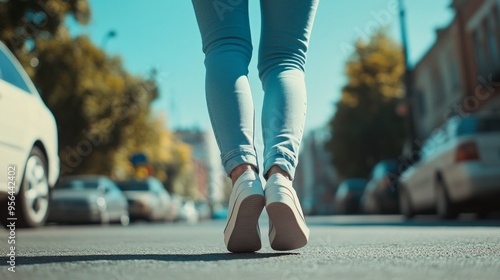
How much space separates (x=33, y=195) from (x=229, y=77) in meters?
3.99

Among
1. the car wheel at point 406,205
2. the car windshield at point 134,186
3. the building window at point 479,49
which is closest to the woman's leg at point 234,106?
the car wheel at point 406,205

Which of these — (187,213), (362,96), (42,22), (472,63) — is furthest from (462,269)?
(362,96)

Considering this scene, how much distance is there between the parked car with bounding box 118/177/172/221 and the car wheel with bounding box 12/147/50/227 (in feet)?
44.7

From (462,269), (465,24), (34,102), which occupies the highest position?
(465,24)

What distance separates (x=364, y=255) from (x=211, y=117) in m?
0.82

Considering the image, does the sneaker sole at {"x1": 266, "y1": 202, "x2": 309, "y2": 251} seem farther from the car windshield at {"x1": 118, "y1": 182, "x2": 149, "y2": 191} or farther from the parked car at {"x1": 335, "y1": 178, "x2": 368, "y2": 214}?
the parked car at {"x1": 335, "y1": 178, "x2": 368, "y2": 214}

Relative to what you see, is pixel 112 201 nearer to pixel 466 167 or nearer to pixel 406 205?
pixel 406 205

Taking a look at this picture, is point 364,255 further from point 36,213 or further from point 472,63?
point 472,63

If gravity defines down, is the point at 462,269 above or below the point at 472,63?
below

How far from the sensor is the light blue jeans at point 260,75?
2.61 m

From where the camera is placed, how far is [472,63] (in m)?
22.9

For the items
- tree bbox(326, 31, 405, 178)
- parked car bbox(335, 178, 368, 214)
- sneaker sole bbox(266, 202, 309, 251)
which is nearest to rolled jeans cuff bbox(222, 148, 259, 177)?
sneaker sole bbox(266, 202, 309, 251)

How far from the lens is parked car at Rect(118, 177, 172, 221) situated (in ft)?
65.9

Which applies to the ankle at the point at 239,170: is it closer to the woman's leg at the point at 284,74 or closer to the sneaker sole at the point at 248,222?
the woman's leg at the point at 284,74
